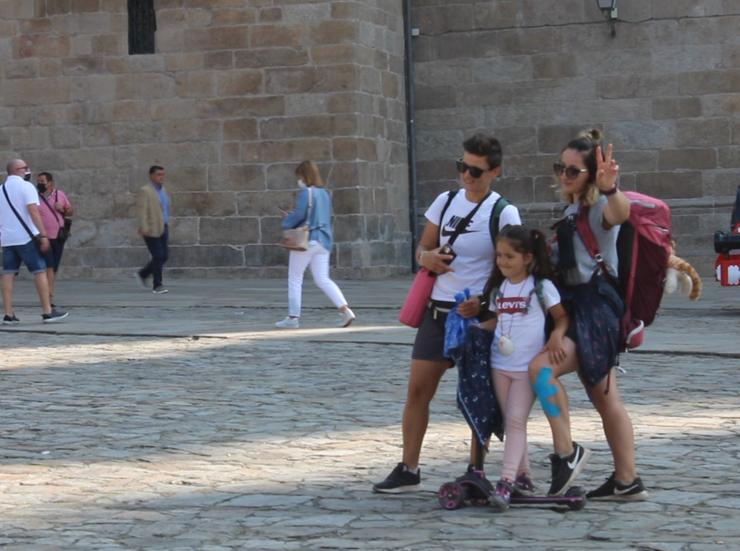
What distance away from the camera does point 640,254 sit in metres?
6.57

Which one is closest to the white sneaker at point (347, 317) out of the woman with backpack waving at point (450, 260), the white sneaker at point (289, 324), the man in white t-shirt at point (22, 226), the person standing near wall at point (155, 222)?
the white sneaker at point (289, 324)

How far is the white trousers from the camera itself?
15.2 meters

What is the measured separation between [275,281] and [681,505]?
620 inches

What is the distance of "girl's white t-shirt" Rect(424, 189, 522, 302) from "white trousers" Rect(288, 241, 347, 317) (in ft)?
27.0

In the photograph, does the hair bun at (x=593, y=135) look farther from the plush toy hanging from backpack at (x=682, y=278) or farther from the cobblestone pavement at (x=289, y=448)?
the cobblestone pavement at (x=289, y=448)

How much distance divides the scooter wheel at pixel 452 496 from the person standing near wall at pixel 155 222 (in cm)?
1408

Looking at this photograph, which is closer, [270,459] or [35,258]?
[270,459]

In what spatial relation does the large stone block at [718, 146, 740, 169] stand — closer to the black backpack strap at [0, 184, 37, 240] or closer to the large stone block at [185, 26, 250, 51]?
the large stone block at [185, 26, 250, 51]

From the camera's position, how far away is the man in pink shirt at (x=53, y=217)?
17812mm

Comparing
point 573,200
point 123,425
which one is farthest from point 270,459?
point 573,200

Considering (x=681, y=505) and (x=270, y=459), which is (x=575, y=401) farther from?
(x=681, y=505)

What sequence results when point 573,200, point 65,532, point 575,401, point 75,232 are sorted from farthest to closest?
point 75,232
point 575,401
point 573,200
point 65,532

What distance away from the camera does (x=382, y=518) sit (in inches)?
254

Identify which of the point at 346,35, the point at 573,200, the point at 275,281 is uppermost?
the point at 346,35
